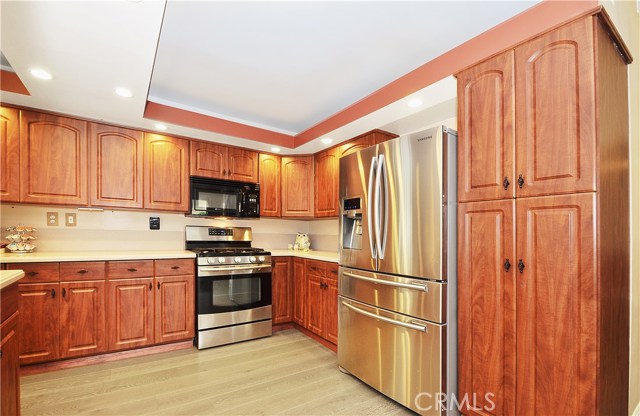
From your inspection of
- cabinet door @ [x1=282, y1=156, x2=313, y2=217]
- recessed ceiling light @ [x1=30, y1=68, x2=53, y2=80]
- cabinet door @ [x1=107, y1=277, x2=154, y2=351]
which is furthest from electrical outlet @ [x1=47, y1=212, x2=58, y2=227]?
cabinet door @ [x1=282, y1=156, x2=313, y2=217]

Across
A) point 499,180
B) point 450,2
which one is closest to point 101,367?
point 499,180

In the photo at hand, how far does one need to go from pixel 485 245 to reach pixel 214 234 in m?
3.09

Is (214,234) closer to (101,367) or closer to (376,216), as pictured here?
(101,367)

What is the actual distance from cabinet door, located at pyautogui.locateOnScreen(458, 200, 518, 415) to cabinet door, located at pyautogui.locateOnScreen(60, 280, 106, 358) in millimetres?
2922

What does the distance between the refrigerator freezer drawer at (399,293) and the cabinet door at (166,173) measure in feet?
6.80

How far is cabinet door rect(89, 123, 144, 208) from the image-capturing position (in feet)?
10.0

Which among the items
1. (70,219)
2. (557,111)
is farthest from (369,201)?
(70,219)

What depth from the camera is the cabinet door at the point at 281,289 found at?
12.1 ft

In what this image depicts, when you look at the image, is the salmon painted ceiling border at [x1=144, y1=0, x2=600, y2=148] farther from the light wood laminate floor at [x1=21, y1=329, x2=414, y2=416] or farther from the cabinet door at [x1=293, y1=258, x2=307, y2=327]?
the light wood laminate floor at [x1=21, y1=329, x2=414, y2=416]

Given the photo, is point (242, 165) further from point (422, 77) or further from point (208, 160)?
point (422, 77)

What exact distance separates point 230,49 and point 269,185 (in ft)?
6.69

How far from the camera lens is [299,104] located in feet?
10.6

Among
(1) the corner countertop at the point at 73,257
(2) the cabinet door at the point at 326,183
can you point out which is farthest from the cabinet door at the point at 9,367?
(2) the cabinet door at the point at 326,183

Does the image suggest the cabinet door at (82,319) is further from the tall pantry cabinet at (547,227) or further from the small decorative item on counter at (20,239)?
the tall pantry cabinet at (547,227)
